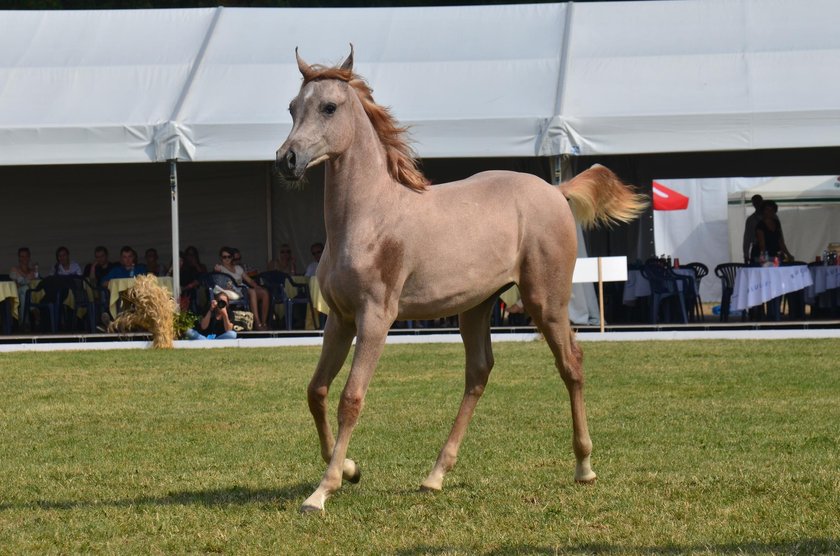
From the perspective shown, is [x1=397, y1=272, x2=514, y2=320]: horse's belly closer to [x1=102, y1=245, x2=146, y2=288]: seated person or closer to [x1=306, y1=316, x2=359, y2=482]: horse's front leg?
[x1=306, y1=316, x2=359, y2=482]: horse's front leg

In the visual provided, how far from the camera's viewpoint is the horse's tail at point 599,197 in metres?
7.23

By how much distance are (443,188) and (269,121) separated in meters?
11.2

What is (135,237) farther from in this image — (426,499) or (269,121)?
(426,499)

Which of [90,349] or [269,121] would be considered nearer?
[90,349]

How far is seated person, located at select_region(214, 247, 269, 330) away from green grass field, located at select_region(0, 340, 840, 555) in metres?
4.75

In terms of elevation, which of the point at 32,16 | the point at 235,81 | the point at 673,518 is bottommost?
the point at 673,518

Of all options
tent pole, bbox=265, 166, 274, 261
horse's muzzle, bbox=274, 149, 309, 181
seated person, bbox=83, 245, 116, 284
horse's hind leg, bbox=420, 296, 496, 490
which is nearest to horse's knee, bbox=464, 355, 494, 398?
horse's hind leg, bbox=420, 296, 496, 490

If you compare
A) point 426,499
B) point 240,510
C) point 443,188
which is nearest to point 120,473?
point 240,510

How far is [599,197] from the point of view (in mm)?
7305

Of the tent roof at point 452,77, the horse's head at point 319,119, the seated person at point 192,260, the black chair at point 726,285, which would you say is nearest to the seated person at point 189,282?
the seated person at point 192,260

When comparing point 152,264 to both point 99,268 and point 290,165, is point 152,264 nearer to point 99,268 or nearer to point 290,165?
point 99,268

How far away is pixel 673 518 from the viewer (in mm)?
5406

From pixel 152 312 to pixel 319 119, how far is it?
34.1 feet

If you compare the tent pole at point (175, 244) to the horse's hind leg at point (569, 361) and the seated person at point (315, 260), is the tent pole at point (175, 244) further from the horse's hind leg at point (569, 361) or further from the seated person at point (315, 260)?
the horse's hind leg at point (569, 361)
